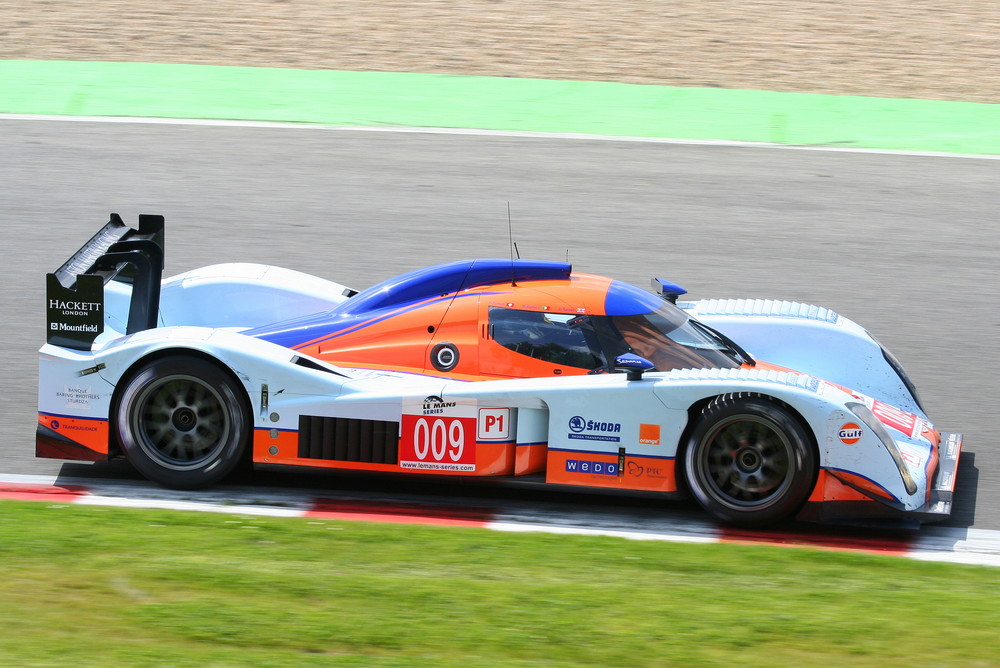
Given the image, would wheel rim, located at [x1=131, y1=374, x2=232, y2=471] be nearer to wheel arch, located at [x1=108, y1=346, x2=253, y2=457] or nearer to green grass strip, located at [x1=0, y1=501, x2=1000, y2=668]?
wheel arch, located at [x1=108, y1=346, x2=253, y2=457]

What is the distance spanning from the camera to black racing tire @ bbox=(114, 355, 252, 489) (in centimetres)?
727

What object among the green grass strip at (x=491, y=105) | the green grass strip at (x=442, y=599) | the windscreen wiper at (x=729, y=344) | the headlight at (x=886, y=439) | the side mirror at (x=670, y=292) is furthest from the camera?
the green grass strip at (x=491, y=105)

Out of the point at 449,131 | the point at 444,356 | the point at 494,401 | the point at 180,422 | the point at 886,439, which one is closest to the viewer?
the point at 886,439

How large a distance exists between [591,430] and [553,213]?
6803mm

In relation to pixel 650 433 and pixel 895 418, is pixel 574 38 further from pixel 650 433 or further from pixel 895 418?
pixel 650 433

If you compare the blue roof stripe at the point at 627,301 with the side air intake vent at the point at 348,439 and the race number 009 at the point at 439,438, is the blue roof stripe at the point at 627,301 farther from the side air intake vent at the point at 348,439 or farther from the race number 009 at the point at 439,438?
the side air intake vent at the point at 348,439

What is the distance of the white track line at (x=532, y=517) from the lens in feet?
22.7

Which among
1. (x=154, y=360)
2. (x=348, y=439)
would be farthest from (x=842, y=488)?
(x=154, y=360)

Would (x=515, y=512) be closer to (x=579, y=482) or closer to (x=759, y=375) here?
(x=579, y=482)

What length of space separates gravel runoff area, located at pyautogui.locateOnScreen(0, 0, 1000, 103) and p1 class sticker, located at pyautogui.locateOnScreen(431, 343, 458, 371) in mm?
12212

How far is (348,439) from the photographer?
7.27 m

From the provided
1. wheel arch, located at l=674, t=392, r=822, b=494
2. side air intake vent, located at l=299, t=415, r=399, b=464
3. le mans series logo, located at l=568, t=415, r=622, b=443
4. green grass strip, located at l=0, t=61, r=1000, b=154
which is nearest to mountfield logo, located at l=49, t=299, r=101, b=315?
side air intake vent, located at l=299, t=415, r=399, b=464

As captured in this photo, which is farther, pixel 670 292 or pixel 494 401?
pixel 670 292

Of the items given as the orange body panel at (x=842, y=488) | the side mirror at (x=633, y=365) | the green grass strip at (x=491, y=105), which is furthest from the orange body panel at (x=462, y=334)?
the green grass strip at (x=491, y=105)
